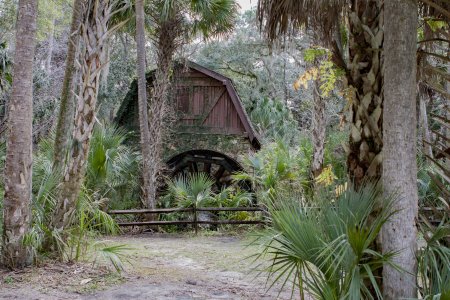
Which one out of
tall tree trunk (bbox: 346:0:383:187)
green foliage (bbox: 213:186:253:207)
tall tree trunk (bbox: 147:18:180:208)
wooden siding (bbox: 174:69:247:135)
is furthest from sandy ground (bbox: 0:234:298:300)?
wooden siding (bbox: 174:69:247:135)

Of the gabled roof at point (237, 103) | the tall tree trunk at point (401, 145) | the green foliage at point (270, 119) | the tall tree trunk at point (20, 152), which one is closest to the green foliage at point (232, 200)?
the gabled roof at point (237, 103)

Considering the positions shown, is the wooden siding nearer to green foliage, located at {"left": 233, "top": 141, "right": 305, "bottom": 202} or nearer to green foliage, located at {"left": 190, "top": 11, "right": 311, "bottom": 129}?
green foliage, located at {"left": 233, "top": 141, "right": 305, "bottom": 202}

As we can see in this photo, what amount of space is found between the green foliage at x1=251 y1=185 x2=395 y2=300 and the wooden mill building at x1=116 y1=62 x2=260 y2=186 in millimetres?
12013

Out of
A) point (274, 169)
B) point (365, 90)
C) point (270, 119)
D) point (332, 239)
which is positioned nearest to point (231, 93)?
point (274, 169)

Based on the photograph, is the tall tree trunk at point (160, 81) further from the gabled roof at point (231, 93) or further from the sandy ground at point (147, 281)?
the sandy ground at point (147, 281)

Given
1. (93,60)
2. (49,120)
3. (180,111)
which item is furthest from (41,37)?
(93,60)

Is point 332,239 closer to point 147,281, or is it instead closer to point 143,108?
point 147,281

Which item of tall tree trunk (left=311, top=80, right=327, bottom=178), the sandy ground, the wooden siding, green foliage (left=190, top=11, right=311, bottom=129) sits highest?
green foliage (left=190, top=11, right=311, bottom=129)

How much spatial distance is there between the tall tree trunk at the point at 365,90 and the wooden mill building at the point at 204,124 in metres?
11.3

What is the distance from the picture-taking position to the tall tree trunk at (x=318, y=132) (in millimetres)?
11141

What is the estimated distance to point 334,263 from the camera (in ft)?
9.50

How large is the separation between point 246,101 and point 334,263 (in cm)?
1912

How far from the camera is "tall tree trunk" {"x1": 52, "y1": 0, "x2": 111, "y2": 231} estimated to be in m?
6.39

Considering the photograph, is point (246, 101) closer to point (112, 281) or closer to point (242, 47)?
point (242, 47)
